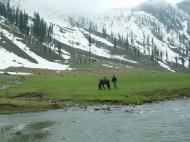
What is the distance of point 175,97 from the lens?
267 ft

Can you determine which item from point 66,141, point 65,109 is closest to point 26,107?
point 65,109

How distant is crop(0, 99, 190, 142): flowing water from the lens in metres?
40.8

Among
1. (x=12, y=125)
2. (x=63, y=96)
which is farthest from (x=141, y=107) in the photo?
(x=12, y=125)

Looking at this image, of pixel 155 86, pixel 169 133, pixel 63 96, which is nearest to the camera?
pixel 169 133

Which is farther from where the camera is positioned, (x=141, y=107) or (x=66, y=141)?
(x=141, y=107)

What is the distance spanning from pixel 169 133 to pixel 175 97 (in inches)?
1572

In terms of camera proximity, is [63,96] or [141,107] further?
[63,96]

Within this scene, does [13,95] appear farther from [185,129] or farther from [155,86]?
[185,129]

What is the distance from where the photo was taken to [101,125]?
4781 centimetres

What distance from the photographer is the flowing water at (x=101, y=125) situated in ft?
134

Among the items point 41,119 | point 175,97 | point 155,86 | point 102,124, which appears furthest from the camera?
point 155,86

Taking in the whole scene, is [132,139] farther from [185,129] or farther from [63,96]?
[63,96]

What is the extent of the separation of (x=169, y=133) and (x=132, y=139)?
461 centimetres

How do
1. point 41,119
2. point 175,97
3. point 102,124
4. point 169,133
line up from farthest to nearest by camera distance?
point 175,97
point 41,119
point 102,124
point 169,133
